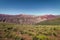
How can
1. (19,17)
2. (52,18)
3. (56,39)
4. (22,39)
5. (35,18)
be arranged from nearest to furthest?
(22,39) < (56,39) < (52,18) < (19,17) < (35,18)

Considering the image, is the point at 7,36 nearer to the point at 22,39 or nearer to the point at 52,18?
the point at 22,39

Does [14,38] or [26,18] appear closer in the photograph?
[14,38]

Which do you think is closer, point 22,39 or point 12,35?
point 22,39

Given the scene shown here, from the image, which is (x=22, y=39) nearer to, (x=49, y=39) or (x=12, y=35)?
(x=12, y=35)

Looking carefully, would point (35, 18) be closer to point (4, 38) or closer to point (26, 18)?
point (26, 18)

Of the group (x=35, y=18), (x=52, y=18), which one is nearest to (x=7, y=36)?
(x=52, y=18)

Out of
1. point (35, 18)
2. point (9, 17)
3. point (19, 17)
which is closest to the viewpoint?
point (9, 17)

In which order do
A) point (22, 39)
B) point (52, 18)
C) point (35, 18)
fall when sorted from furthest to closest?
point (35, 18) < point (52, 18) < point (22, 39)

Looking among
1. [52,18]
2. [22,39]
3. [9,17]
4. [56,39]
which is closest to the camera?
[22,39]

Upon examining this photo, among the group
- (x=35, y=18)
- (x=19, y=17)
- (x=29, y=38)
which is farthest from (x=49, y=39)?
(x=35, y=18)
